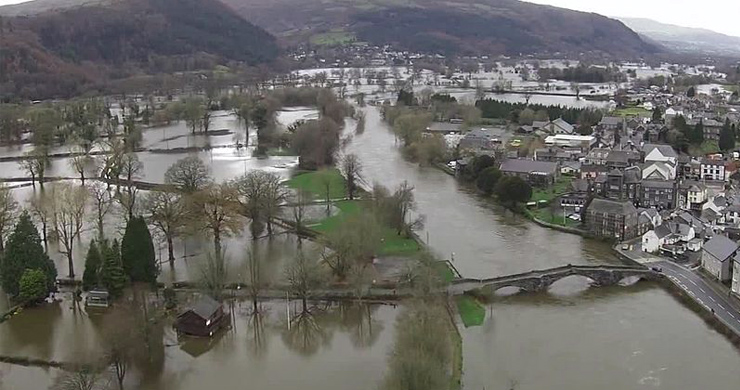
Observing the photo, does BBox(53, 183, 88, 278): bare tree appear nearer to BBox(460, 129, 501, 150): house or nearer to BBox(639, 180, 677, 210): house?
BBox(639, 180, 677, 210): house

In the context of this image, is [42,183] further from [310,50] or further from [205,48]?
[310,50]

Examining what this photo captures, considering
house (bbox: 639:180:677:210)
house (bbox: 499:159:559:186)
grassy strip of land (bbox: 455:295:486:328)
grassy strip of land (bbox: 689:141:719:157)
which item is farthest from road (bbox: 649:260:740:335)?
grassy strip of land (bbox: 689:141:719:157)

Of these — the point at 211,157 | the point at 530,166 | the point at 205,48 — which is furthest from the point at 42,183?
the point at 205,48

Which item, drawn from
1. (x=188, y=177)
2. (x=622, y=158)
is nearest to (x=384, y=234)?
(x=188, y=177)

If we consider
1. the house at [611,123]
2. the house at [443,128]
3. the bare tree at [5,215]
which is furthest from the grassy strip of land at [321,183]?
the house at [611,123]

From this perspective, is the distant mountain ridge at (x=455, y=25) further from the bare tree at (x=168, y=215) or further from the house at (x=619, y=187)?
the bare tree at (x=168, y=215)

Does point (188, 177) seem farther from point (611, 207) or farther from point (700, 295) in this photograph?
point (700, 295)
